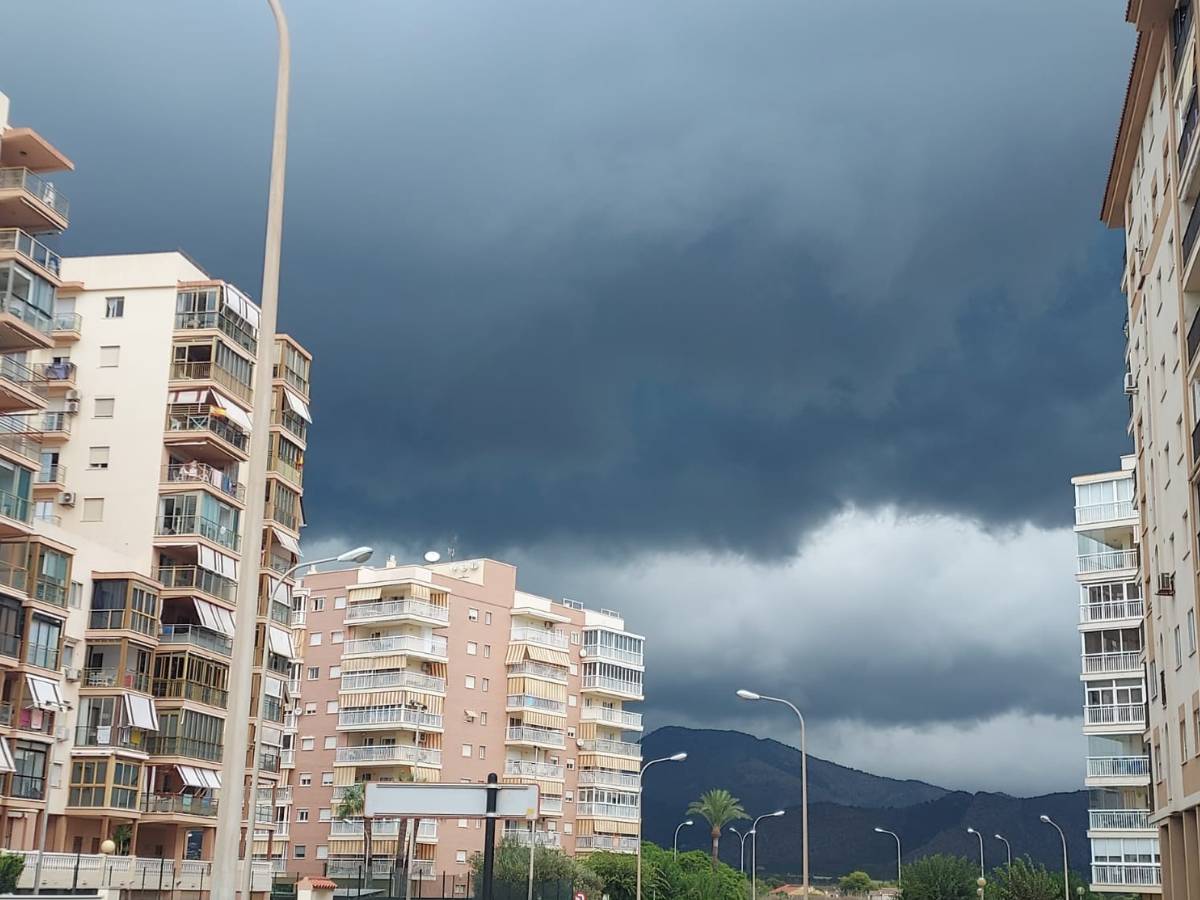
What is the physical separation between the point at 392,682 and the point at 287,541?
108 feet

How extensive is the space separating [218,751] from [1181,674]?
46474mm

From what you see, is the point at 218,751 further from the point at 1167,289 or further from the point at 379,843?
the point at 1167,289

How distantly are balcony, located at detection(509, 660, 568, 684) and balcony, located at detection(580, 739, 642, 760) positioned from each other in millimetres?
6427

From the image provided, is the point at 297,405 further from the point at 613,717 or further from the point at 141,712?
the point at 613,717

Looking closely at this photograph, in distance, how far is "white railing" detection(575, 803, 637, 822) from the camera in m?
122

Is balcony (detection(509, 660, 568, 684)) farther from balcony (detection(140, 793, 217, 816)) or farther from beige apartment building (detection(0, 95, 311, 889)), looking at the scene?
balcony (detection(140, 793, 217, 816))

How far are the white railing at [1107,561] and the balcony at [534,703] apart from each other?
1969 inches

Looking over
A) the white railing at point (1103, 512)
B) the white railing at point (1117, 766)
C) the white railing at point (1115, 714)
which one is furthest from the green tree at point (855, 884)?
the white railing at point (1103, 512)

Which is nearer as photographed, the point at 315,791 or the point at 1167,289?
the point at 1167,289

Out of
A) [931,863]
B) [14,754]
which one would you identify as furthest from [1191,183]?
[931,863]

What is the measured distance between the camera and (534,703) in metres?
118

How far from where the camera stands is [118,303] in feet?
242

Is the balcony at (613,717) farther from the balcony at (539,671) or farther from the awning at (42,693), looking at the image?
the awning at (42,693)

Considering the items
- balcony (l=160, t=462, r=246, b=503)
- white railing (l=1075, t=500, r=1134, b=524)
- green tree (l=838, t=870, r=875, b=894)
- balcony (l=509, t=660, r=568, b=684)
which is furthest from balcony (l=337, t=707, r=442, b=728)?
green tree (l=838, t=870, r=875, b=894)
